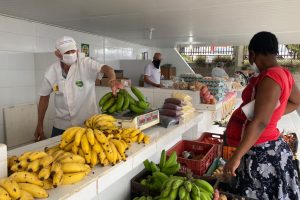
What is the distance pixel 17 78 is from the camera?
4.46m

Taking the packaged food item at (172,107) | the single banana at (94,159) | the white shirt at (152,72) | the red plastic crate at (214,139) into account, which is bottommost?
the red plastic crate at (214,139)

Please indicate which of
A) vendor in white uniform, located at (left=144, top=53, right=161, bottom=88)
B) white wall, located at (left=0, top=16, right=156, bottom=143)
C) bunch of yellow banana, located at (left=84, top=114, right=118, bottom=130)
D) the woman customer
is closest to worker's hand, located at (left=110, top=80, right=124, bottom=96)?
bunch of yellow banana, located at (left=84, top=114, right=118, bottom=130)

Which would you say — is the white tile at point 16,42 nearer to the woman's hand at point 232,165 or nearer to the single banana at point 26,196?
the single banana at point 26,196

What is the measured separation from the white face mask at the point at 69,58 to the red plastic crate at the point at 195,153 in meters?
1.38

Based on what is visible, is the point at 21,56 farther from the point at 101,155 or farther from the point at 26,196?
the point at 26,196

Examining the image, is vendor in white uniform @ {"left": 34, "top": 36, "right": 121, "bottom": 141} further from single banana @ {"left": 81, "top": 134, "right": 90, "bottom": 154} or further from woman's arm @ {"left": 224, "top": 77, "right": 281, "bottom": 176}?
woman's arm @ {"left": 224, "top": 77, "right": 281, "bottom": 176}

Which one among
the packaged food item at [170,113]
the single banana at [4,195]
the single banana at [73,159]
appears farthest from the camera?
the packaged food item at [170,113]

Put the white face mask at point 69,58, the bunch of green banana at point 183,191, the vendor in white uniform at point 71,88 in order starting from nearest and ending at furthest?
the bunch of green banana at point 183,191 → the white face mask at point 69,58 → the vendor in white uniform at point 71,88

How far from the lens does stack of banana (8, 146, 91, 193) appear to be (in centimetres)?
106

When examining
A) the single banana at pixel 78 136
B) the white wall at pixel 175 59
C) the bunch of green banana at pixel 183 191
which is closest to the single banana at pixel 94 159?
the single banana at pixel 78 136

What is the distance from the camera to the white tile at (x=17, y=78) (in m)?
4.23

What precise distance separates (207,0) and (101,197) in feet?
9.13

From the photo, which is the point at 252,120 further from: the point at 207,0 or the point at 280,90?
the point at 207,0

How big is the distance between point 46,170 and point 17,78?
3930 mm
